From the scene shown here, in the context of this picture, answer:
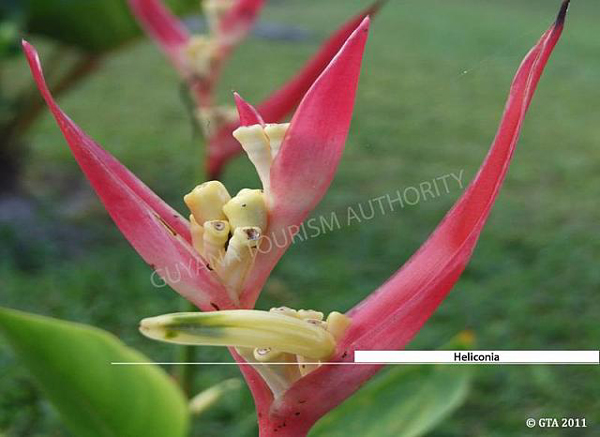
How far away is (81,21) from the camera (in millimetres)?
1479

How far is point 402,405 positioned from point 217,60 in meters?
0.33

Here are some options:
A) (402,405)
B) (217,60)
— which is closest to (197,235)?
(402,405)

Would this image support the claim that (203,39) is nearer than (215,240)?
No

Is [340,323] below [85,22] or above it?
below

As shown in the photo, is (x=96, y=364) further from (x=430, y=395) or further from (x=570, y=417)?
(x=570, y=417)

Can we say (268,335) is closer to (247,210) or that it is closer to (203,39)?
(247,210)

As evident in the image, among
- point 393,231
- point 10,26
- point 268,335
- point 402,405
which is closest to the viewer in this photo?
point 268,335

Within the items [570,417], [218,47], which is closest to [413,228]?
[570,417]

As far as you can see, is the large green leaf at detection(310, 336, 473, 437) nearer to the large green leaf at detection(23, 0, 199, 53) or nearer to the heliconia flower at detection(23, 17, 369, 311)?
the heliconia flower at detection(23, 17, 369, 311)

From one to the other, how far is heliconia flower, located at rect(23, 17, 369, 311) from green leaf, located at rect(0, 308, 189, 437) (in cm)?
3

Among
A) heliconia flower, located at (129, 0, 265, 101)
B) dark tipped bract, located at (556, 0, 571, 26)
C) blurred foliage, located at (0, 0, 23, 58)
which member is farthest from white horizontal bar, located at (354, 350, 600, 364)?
blurred foliage, located at (0, 0, 23, 58)

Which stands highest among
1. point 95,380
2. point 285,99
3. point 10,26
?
point 10,26

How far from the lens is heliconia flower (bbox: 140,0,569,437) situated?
302 mm

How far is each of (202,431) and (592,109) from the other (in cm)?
206
